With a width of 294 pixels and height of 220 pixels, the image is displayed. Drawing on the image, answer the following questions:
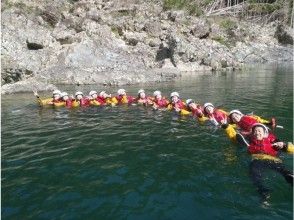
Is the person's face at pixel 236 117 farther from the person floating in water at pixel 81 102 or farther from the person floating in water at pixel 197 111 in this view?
the person floating in water at pixel 81 102

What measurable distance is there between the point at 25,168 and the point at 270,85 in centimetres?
2323

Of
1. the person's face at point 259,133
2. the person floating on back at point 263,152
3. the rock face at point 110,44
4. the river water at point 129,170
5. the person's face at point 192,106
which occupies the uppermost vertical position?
the rock face at point 110,44

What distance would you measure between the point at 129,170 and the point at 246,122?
5.20m

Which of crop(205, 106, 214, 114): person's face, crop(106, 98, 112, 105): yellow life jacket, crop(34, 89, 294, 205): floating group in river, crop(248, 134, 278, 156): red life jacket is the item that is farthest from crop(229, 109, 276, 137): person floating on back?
crop(106, 98, 112, 105): yellow life jacket

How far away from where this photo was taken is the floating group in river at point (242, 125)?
32.5 feet

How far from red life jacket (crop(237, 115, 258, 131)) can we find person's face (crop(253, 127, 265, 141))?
222 centimetres

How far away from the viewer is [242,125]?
532 inches

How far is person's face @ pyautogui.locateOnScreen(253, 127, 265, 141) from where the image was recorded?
426 inches

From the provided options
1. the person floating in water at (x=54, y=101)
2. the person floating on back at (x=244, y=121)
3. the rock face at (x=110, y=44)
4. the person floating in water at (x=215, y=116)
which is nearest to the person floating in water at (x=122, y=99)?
the person floating in water at (x=54, y=101)

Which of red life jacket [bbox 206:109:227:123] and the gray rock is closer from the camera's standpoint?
red life jacket [bbox 206:109:227:123]

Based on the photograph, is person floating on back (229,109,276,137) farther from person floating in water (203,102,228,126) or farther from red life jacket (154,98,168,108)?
red life jacket (154,98,168,108)

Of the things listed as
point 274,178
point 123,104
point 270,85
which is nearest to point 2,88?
point 123,104

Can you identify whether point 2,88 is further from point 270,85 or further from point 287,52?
point 287,52

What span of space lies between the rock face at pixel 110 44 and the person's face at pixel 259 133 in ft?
72.7
